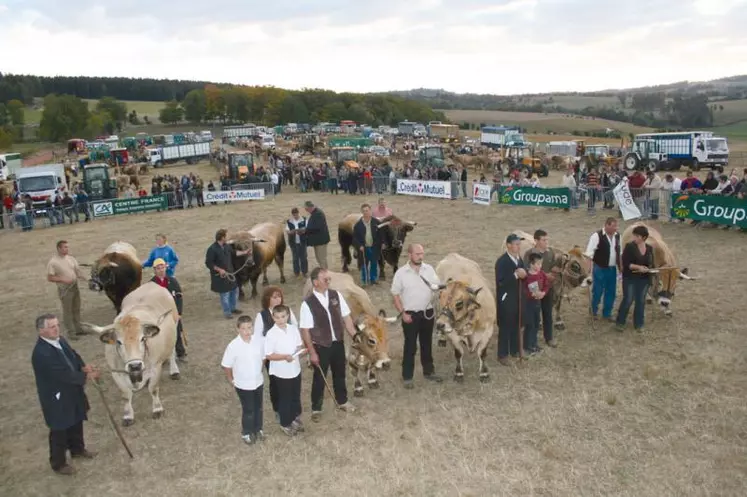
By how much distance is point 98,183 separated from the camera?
1314 inches

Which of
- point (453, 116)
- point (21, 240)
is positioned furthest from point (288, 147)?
point (453, 116)

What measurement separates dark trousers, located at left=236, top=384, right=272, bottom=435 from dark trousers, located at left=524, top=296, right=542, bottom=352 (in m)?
4.19

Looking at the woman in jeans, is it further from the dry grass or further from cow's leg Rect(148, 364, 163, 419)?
cow's leg Rect(148, 364, 163, 419)

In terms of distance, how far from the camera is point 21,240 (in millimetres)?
22719

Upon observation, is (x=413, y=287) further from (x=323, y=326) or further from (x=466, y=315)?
(x=323, y=326)

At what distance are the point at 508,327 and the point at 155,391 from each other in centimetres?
517

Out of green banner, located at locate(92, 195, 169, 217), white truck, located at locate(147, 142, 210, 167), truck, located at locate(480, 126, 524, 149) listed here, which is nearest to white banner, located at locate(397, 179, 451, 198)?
green banner, located at locate(92, 195, 169, 217)

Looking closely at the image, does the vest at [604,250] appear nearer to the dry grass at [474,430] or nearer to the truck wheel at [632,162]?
the dry grass at [474,430]

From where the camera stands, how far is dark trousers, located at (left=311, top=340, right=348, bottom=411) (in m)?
6.98

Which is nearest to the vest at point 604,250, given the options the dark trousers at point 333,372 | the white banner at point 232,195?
the dark trousers at point 333,372

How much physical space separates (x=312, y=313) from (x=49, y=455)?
360cm

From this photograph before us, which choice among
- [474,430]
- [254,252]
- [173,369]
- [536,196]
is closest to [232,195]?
[536,196]

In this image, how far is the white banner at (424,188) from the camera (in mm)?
26609

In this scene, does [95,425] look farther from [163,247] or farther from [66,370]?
[163,247]
